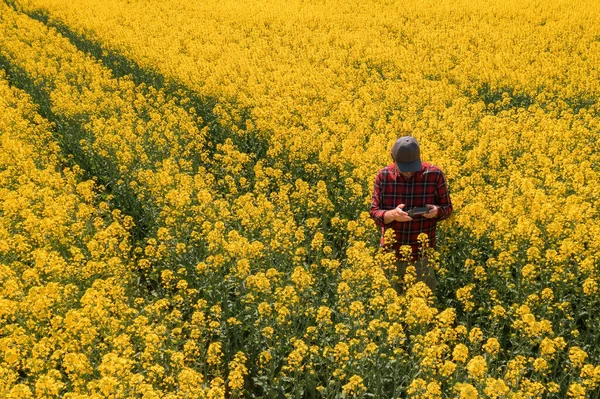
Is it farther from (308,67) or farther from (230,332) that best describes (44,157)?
(308,67)

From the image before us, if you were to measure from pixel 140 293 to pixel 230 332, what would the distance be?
1543 mm

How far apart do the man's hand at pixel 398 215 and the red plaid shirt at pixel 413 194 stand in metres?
0.12

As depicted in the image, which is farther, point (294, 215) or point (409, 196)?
point (294, 215)

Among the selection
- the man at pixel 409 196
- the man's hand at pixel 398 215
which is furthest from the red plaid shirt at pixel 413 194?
the man's hand at pixel 398 215

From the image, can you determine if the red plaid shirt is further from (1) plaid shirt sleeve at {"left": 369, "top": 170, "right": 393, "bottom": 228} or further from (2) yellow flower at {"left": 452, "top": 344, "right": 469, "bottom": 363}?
(2) yellow flower at {"left": 452, "top": 344, "right": 469, "bottom": 363}

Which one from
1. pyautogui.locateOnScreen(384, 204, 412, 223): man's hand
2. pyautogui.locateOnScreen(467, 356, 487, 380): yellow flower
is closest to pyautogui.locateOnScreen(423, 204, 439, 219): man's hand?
pyautogui.locateOnScreen(384, 204, 412, 223): man's hand

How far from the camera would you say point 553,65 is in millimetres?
13062

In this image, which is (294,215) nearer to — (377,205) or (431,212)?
(377,205)

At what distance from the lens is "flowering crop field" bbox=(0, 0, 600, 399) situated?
4.46m

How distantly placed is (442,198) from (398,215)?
0.57 meters

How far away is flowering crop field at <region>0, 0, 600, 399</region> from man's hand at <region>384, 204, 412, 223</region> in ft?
1.78

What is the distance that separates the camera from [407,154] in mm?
4754

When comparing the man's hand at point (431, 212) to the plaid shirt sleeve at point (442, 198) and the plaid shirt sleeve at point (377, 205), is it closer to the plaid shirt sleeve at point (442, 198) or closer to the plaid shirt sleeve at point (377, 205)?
the plaid shirt sleeve at point (442, 198)

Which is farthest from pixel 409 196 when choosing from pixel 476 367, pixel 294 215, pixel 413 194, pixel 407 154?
pixel 294 215
